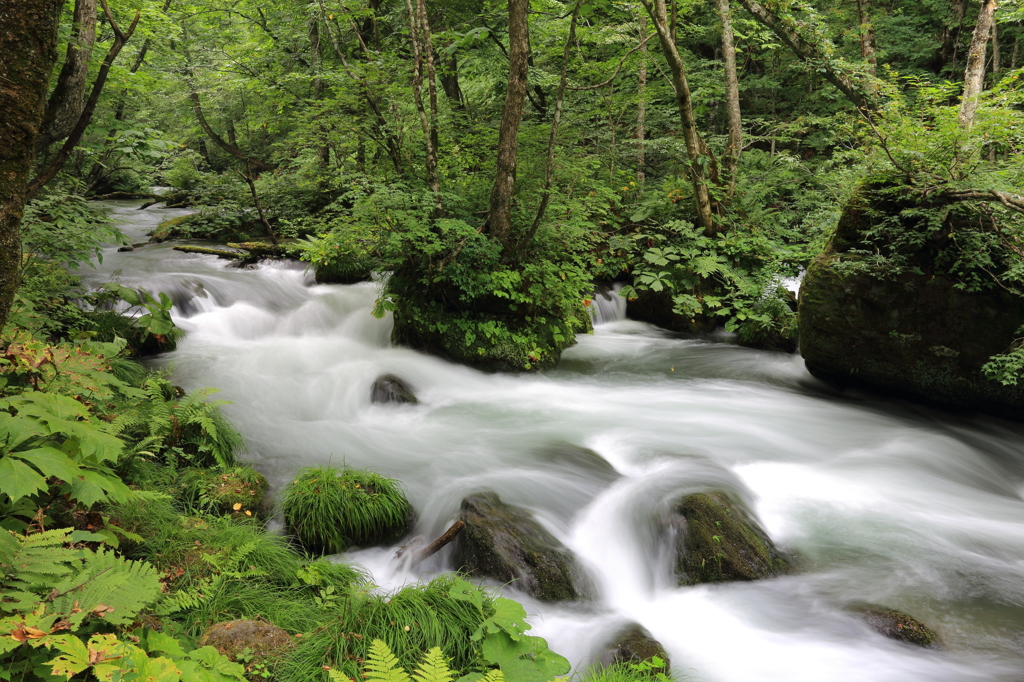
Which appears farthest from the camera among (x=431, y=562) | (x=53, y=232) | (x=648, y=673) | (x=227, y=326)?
(x=227, y=326)

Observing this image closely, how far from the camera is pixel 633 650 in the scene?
342 cm

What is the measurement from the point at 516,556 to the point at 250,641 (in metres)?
1.80

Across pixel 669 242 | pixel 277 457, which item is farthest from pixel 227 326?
pixel 669 242

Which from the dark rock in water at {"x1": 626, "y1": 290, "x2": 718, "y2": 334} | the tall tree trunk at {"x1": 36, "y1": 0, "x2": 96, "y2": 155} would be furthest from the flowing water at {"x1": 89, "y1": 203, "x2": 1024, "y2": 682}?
the tall tree trunk at {"x1": 36, "y1": 0, "x2": 96, "y2": 155}

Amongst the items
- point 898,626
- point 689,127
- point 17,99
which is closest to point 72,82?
point 17,99

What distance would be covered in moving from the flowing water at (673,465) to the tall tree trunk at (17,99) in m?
2.99

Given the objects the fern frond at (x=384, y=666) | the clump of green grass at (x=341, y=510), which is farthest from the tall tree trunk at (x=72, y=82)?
the fern frond at (x=384, y=666)

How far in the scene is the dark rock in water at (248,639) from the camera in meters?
2.84

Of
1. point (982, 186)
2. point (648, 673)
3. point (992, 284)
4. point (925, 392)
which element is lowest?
point (648, 673)

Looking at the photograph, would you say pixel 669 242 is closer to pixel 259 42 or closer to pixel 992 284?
pixel 992 284

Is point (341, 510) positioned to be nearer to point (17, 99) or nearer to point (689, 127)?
point (17, 99)

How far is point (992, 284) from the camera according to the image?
641 cm

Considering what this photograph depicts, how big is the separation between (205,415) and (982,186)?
8.36 metres

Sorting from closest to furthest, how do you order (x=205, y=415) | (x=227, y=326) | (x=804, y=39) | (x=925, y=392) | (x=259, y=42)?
1. (x=205, y=415)
2. (x=925, y=392)
3. (x=227, y=326)
4. (x=804, y=39)
5. (x=259, y=42)
